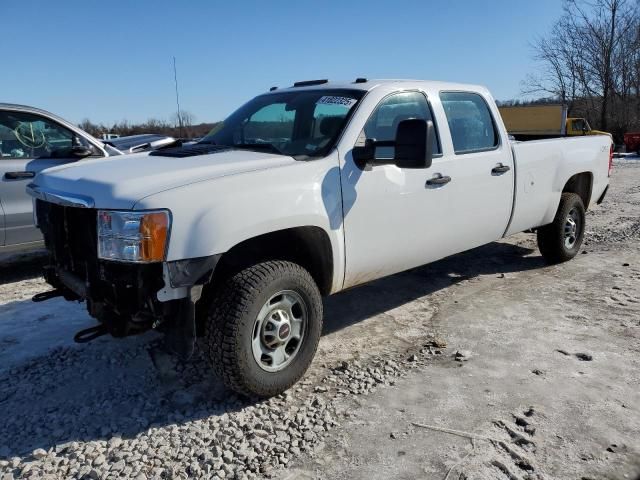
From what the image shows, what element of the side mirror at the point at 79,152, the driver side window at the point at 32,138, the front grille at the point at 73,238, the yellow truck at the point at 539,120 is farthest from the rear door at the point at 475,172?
the yellow truck at the point at 539,120

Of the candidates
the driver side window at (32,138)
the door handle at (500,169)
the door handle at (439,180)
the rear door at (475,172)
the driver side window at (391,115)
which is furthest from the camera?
the driver side window at (32,138)

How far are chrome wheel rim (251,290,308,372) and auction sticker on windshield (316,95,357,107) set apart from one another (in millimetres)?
1466

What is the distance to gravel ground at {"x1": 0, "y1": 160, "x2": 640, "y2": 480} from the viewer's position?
8.78 feet

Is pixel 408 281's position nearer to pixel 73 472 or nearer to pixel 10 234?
pixel 73 472

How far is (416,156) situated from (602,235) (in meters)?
5.34

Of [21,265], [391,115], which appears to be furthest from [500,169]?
[21,265]

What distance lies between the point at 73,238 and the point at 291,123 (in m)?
1.76

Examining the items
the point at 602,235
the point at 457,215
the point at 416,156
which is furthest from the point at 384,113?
the point at 602,235

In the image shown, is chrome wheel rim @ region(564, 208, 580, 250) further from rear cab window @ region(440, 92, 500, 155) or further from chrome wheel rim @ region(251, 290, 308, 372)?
chrome wheel rim @ region(251, 290, 308, 372)

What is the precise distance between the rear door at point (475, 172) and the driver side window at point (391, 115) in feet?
0.79

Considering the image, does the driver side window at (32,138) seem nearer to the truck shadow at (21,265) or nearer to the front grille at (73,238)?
the truck shadow at (21,265)

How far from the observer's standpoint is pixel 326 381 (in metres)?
3.51

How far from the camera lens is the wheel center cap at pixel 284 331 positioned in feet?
10.6

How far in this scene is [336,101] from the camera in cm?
393
